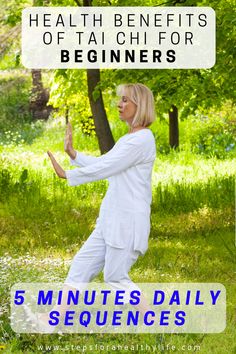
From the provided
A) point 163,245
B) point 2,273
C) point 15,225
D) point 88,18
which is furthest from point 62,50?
point 2,273

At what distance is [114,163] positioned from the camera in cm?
504

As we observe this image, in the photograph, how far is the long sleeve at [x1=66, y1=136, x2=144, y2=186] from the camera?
5043 mm

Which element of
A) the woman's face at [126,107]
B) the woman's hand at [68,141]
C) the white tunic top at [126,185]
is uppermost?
the woman's face at [126,107]

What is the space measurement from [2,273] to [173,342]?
2.21 m

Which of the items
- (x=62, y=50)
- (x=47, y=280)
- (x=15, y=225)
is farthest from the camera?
(x=62, y=50)

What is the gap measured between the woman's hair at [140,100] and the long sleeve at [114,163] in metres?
0.16

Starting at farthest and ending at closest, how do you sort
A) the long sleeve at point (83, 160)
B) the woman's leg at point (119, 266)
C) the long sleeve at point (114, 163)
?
the long sleeve at point (83, 160) → the woman's leg at point (119, 266) → the long sleeve at point (114, 163)

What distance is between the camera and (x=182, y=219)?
10289 millimetres

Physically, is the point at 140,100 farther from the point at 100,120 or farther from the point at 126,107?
the point at 100,120

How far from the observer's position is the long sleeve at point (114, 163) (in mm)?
5043

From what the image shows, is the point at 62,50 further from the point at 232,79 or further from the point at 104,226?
the point at 104,226

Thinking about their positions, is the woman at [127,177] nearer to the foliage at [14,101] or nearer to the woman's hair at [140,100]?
the woman's hair at [140,100]

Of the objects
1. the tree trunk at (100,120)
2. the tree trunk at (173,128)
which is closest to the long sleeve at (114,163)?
the tree trunk at (100,120)

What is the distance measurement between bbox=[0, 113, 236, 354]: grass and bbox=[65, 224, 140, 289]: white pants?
46 cm
